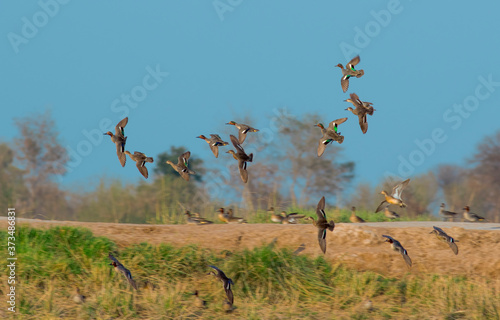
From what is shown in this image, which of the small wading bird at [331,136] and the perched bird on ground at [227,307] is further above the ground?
the small wading bird at [331,136]

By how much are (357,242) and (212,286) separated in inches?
102

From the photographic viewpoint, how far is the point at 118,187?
778 inches

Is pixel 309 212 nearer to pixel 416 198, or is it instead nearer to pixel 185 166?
pixel 185 166

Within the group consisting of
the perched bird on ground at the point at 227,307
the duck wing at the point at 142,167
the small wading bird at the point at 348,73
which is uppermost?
the small wading bird at the point at 348,73

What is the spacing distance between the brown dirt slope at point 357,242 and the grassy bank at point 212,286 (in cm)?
31

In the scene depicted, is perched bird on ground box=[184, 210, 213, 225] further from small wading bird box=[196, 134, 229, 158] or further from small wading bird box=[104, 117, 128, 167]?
small wading bird box=[104, 117, 128, 167]

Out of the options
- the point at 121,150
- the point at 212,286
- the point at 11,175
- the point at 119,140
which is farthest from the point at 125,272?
the point at 11,175

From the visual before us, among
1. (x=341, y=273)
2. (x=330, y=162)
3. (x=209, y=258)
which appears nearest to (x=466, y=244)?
(x=341, y=273)

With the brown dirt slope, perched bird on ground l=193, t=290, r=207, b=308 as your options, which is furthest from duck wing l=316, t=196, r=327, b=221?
the brown dirt slope

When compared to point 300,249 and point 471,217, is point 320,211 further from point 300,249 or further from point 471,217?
point 471,217

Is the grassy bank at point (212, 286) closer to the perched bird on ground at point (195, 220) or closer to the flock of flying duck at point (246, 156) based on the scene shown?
the flock of flying duck at point (246, 156)

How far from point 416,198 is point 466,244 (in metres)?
11.5

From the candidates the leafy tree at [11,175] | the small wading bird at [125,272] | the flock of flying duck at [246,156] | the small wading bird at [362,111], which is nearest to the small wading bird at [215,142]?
the flock of flying duck at [246,156]

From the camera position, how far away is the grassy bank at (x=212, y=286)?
7730 mm
